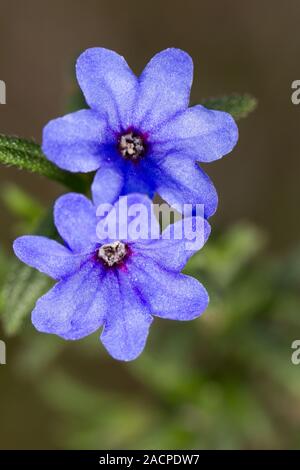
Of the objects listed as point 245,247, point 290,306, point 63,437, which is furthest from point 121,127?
point 63,437

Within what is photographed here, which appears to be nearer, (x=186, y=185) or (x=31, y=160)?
(x=186, y=185)

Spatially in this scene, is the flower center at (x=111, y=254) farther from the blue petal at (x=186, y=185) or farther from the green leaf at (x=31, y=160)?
the green leaf at (x=31, y=160)

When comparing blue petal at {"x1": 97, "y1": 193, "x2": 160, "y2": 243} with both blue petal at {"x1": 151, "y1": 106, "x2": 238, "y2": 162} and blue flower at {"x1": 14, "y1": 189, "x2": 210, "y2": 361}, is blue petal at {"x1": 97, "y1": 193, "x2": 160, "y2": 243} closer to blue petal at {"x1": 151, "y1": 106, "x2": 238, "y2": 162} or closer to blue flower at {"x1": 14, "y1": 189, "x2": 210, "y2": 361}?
blue flower at {"x1": 14, "y1": 189, "x2": 210, "y2": 361}

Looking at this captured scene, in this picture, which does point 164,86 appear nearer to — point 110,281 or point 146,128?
point 146,128

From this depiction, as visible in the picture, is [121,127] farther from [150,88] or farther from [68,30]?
[68,30]

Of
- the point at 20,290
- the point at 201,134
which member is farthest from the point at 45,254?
the point at 201,134

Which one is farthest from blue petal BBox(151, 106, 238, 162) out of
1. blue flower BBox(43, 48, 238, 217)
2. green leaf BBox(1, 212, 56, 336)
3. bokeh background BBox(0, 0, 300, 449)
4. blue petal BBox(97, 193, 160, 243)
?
bokeh background BBox(0, 0, 300, 449)

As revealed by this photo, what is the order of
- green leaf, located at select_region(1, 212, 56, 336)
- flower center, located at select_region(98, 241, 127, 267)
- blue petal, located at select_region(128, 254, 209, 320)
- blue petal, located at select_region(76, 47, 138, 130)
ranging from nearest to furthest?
1. blue petal, located at select_region(76, 47, 138, 130)
2. blue petal, located at select_region(128, 254, 209, 320)
3. flower center, located at select_region(98, 241, 127, 267)
4. green leaf, located at select_region(1, 212, 56, 336)
